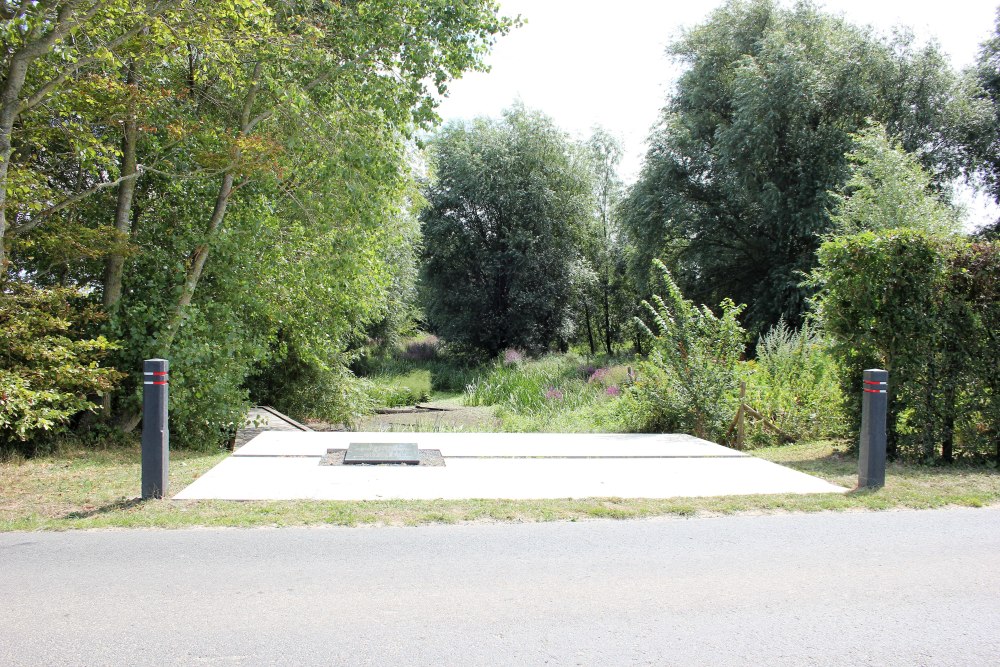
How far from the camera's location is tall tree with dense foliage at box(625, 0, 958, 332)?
24.0 meters

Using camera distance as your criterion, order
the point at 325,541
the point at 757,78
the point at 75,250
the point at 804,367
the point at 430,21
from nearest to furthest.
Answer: the point at 325,541, the point at 75,250, the point at 430,21, the point at 804,367, the point at 757,78

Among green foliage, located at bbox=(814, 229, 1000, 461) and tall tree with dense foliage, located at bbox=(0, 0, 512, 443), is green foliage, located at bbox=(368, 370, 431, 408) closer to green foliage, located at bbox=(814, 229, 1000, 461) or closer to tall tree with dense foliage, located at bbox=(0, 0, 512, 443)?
tall tree with dense foliage, located at bbox=(0, 0, 512, 443)

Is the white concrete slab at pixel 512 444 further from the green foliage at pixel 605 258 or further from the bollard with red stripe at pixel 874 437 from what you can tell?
the green foliage at pixel 605 258

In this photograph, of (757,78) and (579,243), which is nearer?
(757,78)

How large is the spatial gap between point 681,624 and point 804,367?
9981mm

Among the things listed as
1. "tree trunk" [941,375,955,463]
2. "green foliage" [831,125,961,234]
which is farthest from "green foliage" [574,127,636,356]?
"tree trunk" [941,375,955,463]

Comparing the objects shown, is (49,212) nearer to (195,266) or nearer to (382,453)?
(195,266)

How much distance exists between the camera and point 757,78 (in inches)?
961

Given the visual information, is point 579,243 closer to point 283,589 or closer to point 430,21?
point 430,21

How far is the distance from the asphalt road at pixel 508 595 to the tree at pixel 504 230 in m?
27.2

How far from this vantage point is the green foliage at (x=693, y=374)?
11625mm

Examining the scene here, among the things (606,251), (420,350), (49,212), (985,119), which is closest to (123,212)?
(49,212)

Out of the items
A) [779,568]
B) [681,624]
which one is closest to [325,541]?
[681,624]

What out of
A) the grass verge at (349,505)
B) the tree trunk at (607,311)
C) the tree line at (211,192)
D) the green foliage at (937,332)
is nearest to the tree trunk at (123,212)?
the tree line at (211,192)
